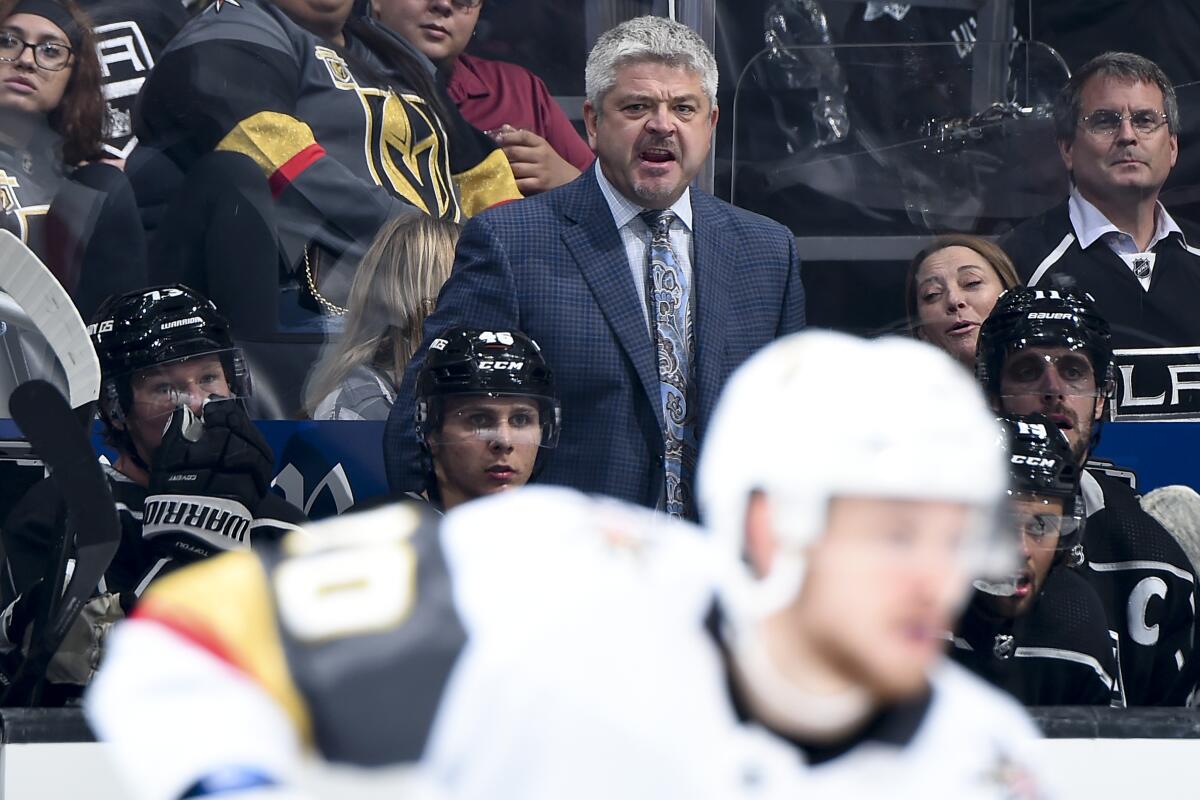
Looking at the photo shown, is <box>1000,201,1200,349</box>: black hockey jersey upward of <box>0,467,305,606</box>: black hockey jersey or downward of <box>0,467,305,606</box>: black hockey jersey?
upward

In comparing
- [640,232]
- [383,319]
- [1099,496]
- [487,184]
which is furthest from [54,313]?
[1099,496]

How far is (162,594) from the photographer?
1370 mm

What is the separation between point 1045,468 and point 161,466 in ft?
4.95

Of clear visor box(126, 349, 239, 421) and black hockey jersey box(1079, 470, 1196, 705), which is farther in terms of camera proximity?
clear visor box(126, 349, 239, 421)

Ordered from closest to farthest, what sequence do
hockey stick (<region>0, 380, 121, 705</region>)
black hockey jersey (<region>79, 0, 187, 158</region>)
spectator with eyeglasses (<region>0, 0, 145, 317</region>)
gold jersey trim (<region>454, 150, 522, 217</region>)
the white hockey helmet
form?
the white hockey helmet, hockey stick (<region>0, 380, 121, 705</region>), spectator with eyeglasses (<region>0, 0, 145, 317</region>), black hockey jersey (<region>79, 0, 187, 158</region>), gold jersey trim (<region>454, 150, 522, 217</region>)

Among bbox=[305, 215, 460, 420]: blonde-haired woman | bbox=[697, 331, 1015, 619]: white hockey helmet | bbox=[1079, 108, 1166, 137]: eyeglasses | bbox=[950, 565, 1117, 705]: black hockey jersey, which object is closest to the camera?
bbox=[697, 331, 1015, 619]: white hockey helmet

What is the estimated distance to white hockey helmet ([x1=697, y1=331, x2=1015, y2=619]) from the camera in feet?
4.05

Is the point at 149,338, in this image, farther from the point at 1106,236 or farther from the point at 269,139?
the point at 1106,236

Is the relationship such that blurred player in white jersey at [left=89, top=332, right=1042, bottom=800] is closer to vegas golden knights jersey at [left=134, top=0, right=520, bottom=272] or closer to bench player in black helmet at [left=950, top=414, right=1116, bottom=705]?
bench player in black helmet at [left=950, top=414, right=1116, bottom=705]

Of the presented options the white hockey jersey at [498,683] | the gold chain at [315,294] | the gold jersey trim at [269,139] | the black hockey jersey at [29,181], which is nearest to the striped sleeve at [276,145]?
the gold jersey trim at [269,139]

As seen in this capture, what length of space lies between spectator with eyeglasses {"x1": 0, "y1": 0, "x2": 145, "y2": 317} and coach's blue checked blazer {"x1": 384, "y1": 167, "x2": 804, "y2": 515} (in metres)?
0.80

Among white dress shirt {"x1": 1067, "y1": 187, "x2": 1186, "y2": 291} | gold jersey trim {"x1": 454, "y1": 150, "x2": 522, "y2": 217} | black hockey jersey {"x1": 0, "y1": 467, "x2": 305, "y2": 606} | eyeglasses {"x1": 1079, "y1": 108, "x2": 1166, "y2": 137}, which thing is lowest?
black hockey jersey {"x1": 0, "y1": 467, "x2": 305, "y2": 606}

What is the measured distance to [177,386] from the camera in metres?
3.13

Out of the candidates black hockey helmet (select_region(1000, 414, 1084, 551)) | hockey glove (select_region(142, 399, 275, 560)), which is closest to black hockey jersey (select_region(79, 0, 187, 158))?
hockey glove (select_region(142, 399, 275, 560))
